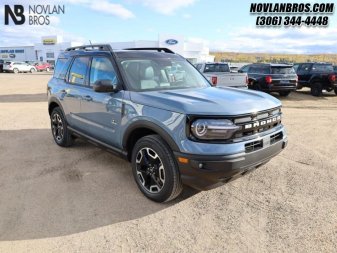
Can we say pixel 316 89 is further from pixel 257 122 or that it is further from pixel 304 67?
pixel 257 122

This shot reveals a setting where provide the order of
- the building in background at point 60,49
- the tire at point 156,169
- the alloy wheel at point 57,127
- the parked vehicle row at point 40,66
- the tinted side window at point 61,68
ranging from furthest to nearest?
the building in background at point 60,49, the parked vehicle row at point 40,66, the alloy wheel at point 57,127, the tinted side window at point 61,68, the tire at point 156,169

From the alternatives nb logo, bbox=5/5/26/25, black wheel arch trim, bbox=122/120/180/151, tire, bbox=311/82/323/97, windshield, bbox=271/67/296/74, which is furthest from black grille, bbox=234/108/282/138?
nb logo, bbox=5/5/26/25

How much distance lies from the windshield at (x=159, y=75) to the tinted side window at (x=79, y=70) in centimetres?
105

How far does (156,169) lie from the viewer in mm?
3557

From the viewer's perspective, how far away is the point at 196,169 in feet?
9.94

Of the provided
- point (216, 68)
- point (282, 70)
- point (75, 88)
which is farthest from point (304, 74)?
point (75, 88)

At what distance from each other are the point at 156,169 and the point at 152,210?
0.49 metres

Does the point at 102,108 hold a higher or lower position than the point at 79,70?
lower

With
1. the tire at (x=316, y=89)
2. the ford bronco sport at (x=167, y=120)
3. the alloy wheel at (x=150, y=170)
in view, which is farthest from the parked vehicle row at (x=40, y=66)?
the alloy wheel at (x=150, y=170)

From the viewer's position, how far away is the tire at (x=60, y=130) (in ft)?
18.4

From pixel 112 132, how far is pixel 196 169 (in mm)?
1586

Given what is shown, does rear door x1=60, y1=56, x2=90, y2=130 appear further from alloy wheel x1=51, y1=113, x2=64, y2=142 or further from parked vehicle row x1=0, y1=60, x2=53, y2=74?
parked vehicle row x1=0, y1=60, x2=53, y2=74

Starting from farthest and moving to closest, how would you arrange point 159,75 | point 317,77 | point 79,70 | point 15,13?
point 15,13 < point 317,77 < point 79,70 < point 159,75

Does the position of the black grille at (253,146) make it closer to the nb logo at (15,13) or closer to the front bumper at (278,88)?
the front bumper at (278,88)
